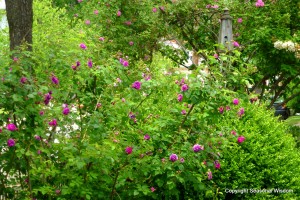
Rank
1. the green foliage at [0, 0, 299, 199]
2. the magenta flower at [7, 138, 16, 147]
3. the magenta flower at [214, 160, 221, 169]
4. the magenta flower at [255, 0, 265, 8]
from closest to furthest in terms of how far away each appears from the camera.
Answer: the magenta flower at [7, 138, 16, 147] → the green foliage at [0, 0, 299, 199] → the magenta flower at [214, 160, 221, 169] → the magenta flower at [255, 0, 265, 8]

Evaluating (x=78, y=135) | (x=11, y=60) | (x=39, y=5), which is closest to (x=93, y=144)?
(x=78, y=135)

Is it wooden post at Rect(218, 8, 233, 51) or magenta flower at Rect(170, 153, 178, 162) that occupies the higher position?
wooden post at Rect(218, 8, 233, 51)

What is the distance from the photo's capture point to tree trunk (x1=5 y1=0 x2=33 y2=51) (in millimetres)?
7684

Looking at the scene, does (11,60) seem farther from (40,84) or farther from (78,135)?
(78,135)

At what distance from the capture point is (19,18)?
306 inches

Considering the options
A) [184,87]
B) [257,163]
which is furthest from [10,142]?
[257,163]

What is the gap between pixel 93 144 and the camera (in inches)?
181

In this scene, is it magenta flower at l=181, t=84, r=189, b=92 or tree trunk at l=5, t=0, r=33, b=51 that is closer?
magenta flower at l=181, t=84, r=189, b=92

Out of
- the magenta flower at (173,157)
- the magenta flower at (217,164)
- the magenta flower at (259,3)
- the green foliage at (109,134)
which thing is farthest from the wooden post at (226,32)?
the magenta flower at (173,157)

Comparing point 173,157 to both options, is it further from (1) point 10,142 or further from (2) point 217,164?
(1) point 10,142

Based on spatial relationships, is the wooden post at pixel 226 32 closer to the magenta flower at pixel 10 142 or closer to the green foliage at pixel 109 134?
the green foliage at pixel 109 134

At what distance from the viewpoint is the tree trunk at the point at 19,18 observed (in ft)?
25.2

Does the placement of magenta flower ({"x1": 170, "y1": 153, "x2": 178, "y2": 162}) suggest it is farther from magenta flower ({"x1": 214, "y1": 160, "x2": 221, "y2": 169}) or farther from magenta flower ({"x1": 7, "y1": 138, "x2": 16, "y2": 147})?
magenta flower ({"x1": 7, "y1": 138, "x2": 16, "y2": 147})

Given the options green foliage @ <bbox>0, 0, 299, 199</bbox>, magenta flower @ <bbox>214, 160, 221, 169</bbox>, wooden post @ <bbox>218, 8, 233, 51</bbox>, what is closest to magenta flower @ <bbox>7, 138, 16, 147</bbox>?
green foliage @ <bbox>0, 0, 299, 199</bbox>
